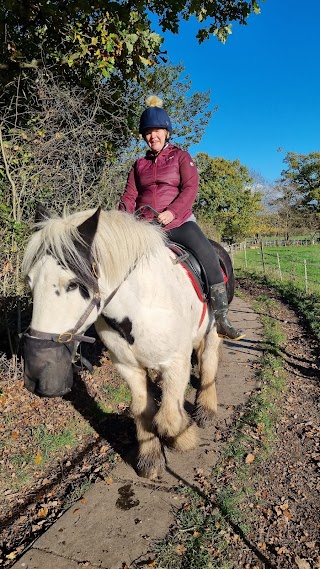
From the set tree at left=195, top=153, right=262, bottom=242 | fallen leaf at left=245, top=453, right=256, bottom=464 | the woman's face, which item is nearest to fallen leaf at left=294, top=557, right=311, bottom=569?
fallen leaf at left=245, top=453, right=256, bottom=464

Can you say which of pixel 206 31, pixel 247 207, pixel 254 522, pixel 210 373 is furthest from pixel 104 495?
pixel 247 207

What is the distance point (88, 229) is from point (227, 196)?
129ft

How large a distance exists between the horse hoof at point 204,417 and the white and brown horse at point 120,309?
1.91 ft

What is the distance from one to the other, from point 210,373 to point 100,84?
450cm

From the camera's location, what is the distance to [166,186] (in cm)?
342

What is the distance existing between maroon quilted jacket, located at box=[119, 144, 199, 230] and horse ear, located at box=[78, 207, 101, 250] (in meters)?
1.08

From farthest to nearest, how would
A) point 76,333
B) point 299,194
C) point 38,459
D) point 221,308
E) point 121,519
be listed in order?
point 299,194
point 221,308
point 38,459
point 121,519
point 76,333

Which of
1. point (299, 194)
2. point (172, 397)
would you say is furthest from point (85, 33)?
point (299, 194)

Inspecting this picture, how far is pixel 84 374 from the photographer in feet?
18.2

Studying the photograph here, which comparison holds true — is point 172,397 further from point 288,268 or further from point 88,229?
point 288,268

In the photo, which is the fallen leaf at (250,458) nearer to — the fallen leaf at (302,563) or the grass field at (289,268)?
the fallen leaf at (302,563)

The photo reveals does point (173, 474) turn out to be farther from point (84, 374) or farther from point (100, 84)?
point (100, 84)

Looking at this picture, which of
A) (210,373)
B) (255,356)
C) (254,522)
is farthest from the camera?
(255,356)

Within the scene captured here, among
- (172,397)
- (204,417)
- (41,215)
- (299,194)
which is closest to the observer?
(41,215)
